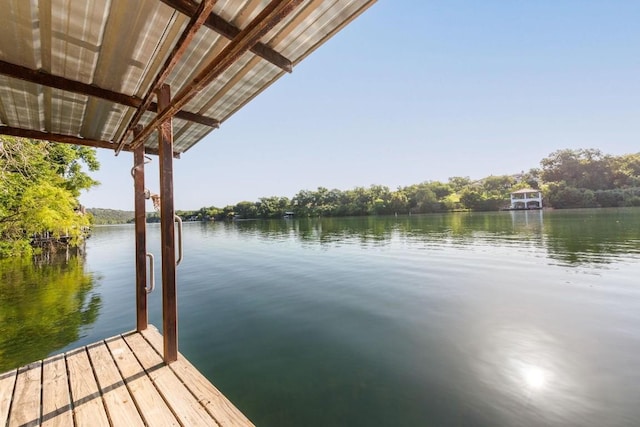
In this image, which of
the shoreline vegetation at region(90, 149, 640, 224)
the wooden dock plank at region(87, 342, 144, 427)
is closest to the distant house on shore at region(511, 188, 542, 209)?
the shoreline vegetation at region(90, 149, 640, 224)

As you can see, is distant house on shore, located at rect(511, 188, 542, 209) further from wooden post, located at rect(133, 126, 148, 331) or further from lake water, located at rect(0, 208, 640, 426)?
wooden post, located at rect(133, 126, 148, 331)

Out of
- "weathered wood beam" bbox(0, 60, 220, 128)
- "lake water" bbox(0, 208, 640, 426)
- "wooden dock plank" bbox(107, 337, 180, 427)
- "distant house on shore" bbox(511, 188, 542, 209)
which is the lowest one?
"lake water" bbox(0, 208, 640, 426)

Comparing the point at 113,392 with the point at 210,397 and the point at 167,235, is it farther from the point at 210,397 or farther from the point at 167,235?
the point at 167,235

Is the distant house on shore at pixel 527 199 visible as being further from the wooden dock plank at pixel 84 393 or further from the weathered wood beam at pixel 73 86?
the wooden dock plank at pixel 84 393

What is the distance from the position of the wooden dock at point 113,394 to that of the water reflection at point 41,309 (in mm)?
4047

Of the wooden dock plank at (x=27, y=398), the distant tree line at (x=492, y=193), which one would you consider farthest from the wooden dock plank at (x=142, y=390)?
the distant tree line at (x=492, y=193)

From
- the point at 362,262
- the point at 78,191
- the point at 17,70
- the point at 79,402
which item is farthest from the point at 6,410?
the point at 78,191

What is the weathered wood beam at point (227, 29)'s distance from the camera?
1.68 m

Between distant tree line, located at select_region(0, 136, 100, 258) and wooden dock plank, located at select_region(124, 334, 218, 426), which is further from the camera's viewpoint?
distant tree line, located at select_region(0, 136, 100, 258)

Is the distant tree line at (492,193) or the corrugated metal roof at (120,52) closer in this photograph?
the corrugated metal roof at (120,52)

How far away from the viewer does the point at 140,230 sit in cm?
370

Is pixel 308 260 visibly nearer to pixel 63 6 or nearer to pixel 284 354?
pixel 284 354

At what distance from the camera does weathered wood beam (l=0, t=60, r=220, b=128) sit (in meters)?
2.21

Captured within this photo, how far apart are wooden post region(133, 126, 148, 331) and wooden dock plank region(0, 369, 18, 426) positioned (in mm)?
1126
